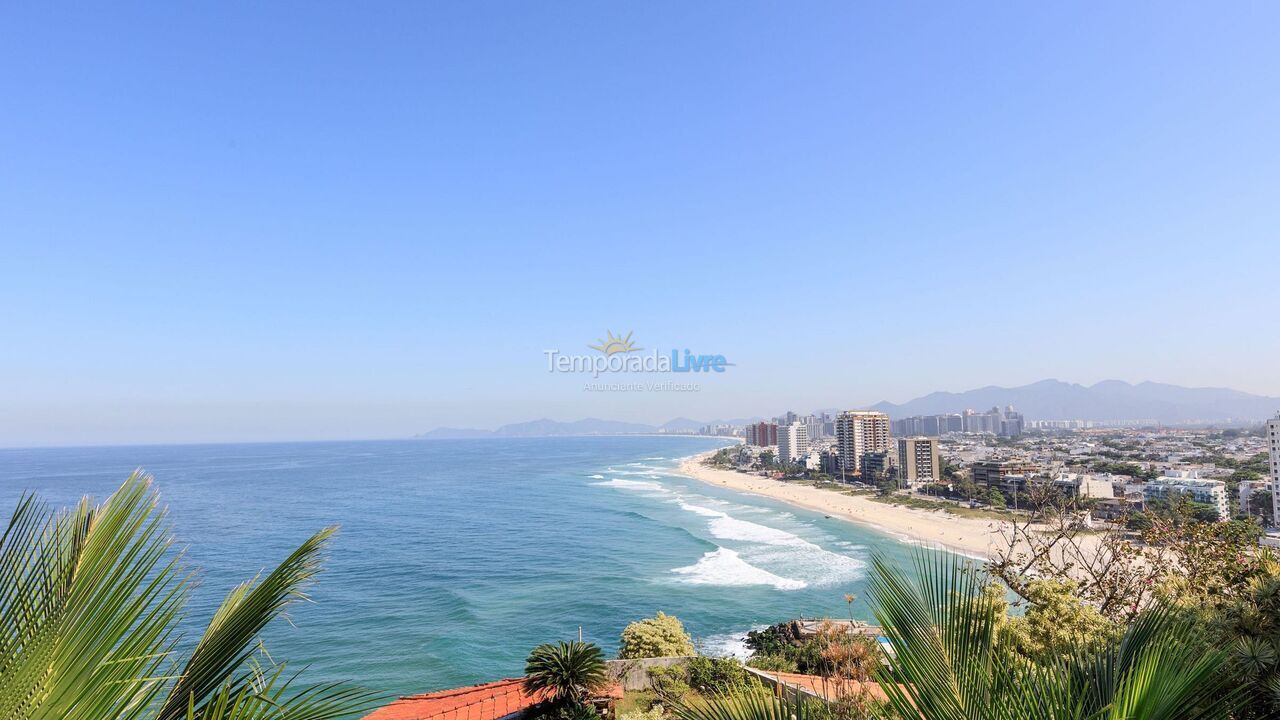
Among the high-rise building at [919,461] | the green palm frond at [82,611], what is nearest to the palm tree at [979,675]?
the green palm frond at [82,611]

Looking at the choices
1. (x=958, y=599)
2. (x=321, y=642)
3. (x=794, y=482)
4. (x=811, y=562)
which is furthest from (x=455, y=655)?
(x=794, y=482)

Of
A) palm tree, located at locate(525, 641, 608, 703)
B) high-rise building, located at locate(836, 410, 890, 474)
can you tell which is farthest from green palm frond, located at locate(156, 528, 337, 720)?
high-rise building, located at locate(836, 410, 890, 474)

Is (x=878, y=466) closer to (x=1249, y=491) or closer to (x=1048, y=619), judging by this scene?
(x=1249, y=491)

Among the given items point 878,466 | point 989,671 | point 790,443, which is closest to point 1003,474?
point 878,466

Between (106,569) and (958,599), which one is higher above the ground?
(106,569)

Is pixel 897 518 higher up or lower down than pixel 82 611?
lower down

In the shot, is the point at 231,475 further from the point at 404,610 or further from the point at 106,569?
the point at 106,569
